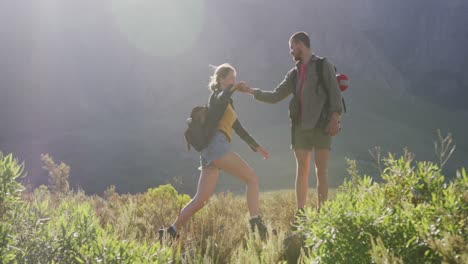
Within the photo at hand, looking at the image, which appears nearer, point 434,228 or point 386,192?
point 434,228

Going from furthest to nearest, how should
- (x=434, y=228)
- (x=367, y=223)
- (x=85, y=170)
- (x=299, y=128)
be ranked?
1. (x=85, y=170)
2. (x=299, y=128)
3. (x=367, y=223)
4. (x=434, y=228)

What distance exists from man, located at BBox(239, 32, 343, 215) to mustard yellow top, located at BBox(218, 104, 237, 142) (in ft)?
1.00

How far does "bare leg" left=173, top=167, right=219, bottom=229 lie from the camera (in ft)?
15.1

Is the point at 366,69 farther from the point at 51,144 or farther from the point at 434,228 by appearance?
the point at 434,228

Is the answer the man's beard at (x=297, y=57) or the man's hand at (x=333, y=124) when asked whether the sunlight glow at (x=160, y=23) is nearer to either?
the man's beard at (x=297, y=57)

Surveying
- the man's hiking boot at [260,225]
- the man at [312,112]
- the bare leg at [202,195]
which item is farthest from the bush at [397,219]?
the man at [312,112]

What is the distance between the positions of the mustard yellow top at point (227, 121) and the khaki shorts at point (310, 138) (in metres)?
0.82

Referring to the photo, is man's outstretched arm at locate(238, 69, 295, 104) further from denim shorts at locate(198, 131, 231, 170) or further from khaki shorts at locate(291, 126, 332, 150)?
denim shorts at locate(198, 131, 231, 170)

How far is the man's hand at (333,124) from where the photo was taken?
484cm

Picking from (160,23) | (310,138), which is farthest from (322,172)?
(160,23)

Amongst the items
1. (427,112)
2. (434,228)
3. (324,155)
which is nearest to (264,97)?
(324,155)

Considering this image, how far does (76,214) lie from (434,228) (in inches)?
65.1

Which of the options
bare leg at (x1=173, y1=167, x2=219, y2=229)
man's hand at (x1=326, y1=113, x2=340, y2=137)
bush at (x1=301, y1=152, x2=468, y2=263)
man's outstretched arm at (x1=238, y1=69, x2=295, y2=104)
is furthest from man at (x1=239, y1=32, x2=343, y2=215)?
bush at (x1=301, y1=152, x2=468, y2=263)

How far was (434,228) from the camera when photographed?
1.82 m
